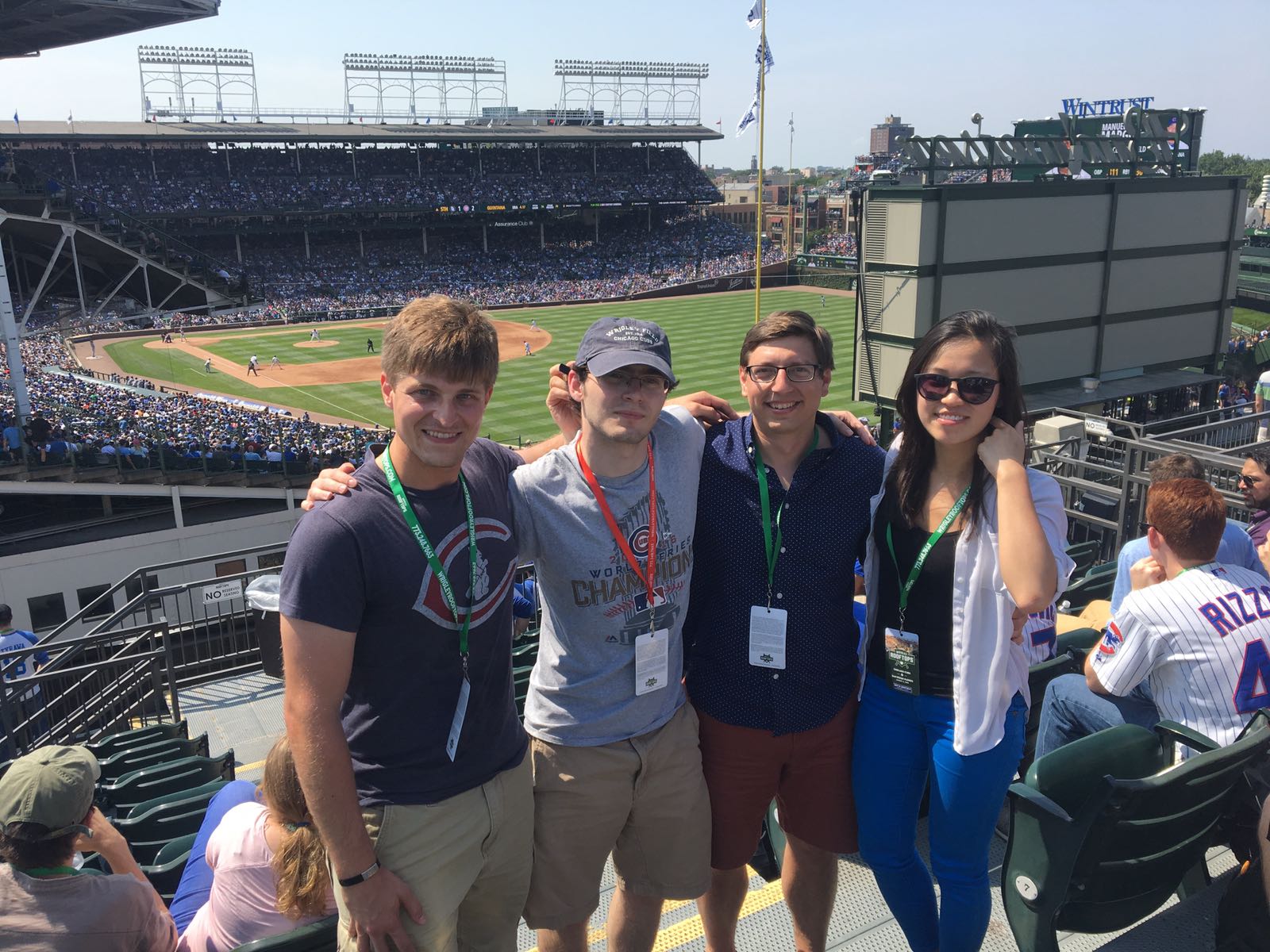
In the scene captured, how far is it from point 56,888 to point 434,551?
4.92 feet

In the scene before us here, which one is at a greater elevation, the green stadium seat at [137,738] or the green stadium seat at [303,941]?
the green stadium seat at [303,941]

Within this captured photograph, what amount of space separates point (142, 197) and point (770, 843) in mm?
58254

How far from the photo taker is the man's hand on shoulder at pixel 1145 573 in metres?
3.79

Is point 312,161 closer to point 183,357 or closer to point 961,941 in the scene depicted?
point 183,357

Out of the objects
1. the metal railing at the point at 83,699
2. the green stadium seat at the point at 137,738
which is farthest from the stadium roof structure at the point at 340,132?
the green stadium seat at the point at 137,738

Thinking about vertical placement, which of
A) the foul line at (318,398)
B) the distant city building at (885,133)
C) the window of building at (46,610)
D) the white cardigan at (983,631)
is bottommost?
the window of building at (46,610)

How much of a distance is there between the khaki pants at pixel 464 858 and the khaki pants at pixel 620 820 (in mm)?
81

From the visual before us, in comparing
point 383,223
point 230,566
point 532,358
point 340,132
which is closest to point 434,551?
point 230,566

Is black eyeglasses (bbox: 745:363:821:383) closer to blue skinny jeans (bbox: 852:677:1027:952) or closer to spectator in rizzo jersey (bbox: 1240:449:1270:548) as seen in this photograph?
blue skinny jeans (bbox: 852:677:1027:952)

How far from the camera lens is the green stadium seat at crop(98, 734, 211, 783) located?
4879mm

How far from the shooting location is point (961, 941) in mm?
2699

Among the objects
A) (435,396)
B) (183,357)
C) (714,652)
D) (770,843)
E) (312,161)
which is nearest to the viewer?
(435,396)

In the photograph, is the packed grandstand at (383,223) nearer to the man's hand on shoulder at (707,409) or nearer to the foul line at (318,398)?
the foul line at (318,398)

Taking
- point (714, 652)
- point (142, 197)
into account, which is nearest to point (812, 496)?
point (714, 652)
